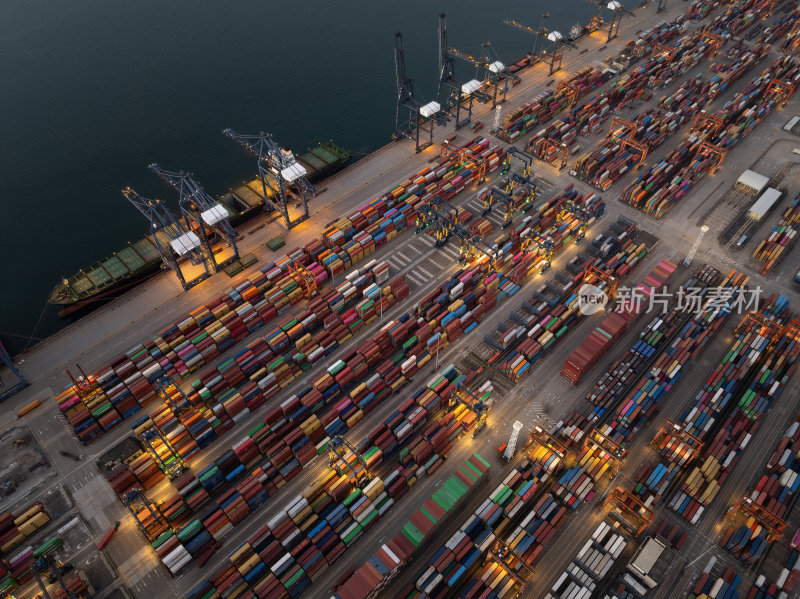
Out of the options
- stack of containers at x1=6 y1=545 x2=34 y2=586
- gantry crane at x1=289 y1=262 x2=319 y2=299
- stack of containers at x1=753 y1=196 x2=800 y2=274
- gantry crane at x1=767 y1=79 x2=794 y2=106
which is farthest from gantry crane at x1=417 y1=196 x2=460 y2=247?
gantry crane at x1=767 y1=79 x2=794 y2=106

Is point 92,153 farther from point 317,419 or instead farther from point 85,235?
point 317,419

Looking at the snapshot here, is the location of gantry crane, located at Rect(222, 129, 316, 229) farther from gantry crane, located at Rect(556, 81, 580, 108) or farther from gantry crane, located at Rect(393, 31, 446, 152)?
gantry crane, located at Rect(556, 81, 580, 108)

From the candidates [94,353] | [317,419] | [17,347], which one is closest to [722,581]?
[317,419]

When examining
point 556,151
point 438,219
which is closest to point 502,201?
point 438,219

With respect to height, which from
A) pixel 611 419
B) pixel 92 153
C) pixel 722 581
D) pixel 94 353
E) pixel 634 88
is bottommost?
pixel 722 581

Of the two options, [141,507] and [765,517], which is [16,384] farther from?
[765,517]

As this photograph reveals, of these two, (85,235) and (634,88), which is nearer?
(85,235)
